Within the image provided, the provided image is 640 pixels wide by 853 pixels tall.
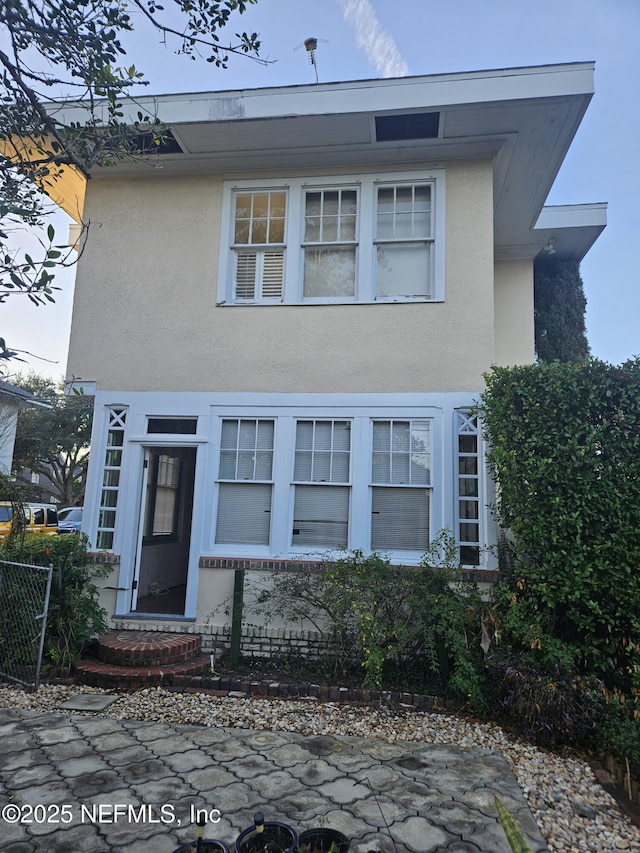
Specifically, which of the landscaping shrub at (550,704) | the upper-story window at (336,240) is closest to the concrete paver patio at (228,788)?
the landscaping shrub at (550,704)

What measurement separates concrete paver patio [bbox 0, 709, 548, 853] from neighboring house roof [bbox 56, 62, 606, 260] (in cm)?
559

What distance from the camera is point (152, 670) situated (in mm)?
5762

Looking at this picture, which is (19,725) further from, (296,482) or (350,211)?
(350,211)

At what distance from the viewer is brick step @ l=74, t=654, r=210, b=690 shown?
221 inches

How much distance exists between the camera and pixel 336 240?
713 cm

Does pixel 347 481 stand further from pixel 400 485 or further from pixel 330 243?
pixel 330 243

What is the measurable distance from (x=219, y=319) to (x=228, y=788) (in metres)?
5.10

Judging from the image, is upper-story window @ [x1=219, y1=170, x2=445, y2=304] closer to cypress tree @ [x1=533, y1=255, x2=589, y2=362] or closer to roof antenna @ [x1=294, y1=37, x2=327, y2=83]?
roof antenna @ [x1=294, y1=37, x2=327, y2=83]

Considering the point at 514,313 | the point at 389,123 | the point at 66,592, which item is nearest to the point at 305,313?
the point at 389,123

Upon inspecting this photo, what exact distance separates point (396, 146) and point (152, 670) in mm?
6527

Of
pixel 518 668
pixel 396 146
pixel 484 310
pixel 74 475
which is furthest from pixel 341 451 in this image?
pixel 74 475

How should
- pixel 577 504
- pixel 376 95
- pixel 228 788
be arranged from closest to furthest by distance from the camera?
1. pixel 228 788
2. pixel 577 504
3. pixel 376 95

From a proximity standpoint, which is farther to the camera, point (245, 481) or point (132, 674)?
point (245, 481)

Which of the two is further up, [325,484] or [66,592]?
[325,484]
